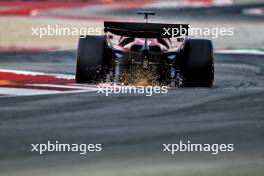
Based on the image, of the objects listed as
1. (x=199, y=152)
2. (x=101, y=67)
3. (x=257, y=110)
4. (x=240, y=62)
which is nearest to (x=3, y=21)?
(x=240, y=62)

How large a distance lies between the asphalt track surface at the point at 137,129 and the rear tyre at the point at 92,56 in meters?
0.91

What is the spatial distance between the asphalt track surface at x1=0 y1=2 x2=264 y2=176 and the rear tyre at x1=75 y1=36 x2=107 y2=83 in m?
0.91

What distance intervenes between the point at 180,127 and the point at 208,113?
1111 mm

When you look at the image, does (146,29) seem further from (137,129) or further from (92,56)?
(137,129)

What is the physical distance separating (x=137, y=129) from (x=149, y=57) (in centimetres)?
343

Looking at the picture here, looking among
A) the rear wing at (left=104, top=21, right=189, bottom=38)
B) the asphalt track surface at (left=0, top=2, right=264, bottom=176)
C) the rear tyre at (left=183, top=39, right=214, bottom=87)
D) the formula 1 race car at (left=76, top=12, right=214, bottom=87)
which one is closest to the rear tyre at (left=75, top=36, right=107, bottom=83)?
the formula 1 race car at (left=76, top=12, right=214, bottom=87)

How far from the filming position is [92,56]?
1218 cm

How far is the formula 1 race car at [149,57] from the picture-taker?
476 inches

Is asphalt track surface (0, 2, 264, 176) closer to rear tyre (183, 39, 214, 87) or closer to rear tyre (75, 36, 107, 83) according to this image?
rear tyre (183, 39, 214, 87)

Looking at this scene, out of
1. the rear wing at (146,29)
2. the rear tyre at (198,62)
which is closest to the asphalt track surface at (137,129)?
the rear tyre at (198,62)

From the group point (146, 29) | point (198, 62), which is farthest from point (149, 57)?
point (198, 62)

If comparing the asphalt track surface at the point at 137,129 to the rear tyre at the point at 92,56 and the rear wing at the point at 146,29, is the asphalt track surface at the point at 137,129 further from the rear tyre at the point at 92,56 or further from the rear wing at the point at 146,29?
the rear tyre at the point at 92,56

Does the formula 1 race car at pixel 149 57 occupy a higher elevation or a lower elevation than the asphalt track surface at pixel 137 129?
higher

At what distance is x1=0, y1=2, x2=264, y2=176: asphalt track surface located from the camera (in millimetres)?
7051
